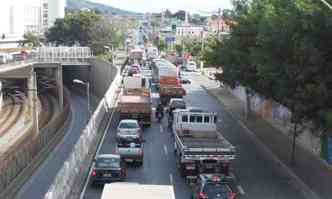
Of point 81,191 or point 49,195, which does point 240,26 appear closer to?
point 81,191

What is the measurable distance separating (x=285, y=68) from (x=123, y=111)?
20.3 meters

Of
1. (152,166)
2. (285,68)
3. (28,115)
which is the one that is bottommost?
(28,115)

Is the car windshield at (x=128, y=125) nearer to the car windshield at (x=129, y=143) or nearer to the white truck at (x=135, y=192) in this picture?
the car windshield at (x=129, y=143)

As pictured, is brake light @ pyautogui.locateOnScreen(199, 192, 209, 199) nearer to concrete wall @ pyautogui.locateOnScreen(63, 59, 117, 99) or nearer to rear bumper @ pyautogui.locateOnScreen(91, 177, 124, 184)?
rear bumper @ pyautogui.locateOnScreen(91, 177, 124, 184)

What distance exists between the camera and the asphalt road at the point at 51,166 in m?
35.9

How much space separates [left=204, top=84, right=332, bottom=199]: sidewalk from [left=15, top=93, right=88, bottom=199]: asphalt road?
13233 millimetres

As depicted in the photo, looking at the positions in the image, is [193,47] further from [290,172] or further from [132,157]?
[290,172]

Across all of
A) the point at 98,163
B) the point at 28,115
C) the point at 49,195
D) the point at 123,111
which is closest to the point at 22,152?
the point at 123,111

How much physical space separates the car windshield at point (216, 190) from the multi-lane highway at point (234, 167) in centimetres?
335

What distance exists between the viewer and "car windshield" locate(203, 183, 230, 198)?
2488cm

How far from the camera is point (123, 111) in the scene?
4738cm

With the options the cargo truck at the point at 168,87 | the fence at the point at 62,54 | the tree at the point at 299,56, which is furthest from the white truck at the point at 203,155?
the fence at the point at 62,54

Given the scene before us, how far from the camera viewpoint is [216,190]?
25078mm

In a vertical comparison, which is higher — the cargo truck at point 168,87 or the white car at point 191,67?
the cargo truck at point 168,87
